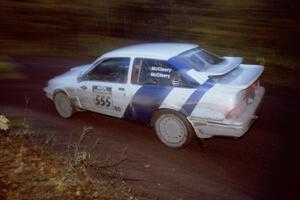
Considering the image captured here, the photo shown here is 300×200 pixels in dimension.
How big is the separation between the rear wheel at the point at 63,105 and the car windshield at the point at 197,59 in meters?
2.77

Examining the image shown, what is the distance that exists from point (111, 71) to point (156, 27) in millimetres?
9923

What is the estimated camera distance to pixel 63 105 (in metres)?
8.20

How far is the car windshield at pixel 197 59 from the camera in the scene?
652cm

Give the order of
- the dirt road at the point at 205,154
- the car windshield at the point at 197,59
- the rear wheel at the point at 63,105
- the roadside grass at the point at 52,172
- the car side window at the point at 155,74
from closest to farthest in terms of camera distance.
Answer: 1. the roadside grass at the point at 52,172
2. the dirt road at the point at 205,154
3. the car side window at the point at 155,74
4. the car windshield at the point at 197,59
5. the rear wheel at the point at 63,105

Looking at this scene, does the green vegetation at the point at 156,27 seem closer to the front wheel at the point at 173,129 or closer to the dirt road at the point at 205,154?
the dirt road at the point at 205,154

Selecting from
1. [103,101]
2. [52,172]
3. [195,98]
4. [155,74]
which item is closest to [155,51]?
[155,74]

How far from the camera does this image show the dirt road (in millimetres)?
5449

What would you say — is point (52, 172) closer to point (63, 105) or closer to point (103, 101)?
point (103, 101)

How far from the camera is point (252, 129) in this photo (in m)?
7.29

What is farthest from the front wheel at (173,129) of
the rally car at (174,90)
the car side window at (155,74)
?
the car side window at (155,74)

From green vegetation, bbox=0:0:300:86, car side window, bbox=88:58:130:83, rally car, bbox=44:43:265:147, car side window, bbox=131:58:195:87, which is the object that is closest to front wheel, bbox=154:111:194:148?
rally car, bbox=44:43:265:147

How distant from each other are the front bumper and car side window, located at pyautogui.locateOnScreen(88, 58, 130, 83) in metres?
1.65

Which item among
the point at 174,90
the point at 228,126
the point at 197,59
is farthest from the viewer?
the point at 197,59

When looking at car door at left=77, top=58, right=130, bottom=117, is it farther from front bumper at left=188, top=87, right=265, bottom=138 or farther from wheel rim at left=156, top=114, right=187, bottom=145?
front bumper at left=188, top=87, right=265, bottom=138
